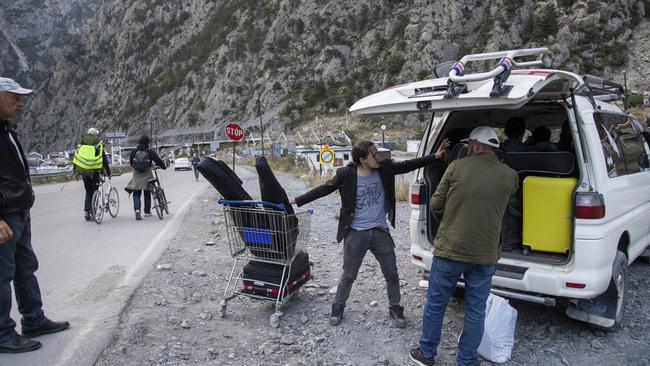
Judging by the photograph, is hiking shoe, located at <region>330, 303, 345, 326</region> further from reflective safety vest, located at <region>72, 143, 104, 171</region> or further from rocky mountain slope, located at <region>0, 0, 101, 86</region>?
rocky mountain slope, located at <region>0, 0, 101, 86</region>

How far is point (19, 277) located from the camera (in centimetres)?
394

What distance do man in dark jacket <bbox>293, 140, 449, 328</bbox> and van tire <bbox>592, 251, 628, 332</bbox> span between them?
1863 mm

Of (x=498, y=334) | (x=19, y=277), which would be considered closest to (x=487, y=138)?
(x=498, y=334)

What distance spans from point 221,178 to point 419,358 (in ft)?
7.89

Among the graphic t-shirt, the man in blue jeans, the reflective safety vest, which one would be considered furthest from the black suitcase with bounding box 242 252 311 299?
the reflective safety vest

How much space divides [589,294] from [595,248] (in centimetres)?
37

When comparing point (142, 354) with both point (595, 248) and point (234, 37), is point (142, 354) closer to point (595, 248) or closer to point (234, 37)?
point (595, 248)

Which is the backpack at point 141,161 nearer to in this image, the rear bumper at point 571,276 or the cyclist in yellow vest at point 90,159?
the cyclist in yellow vest at point 90,159

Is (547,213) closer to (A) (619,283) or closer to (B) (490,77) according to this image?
(A) (619,283)

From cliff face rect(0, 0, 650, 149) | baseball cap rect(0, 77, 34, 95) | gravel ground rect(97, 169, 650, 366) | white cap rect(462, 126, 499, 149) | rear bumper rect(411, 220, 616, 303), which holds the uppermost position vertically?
cliff face rect(0, 0, 650, 149)

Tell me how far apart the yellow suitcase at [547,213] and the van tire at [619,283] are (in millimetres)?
493

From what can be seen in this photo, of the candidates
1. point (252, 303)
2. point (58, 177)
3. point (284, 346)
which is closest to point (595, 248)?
point (284, 346)

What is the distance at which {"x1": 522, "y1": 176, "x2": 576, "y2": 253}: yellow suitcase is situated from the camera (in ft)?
12.7

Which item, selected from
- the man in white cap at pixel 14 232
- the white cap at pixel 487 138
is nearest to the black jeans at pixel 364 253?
the white cap at pixel 487 138
